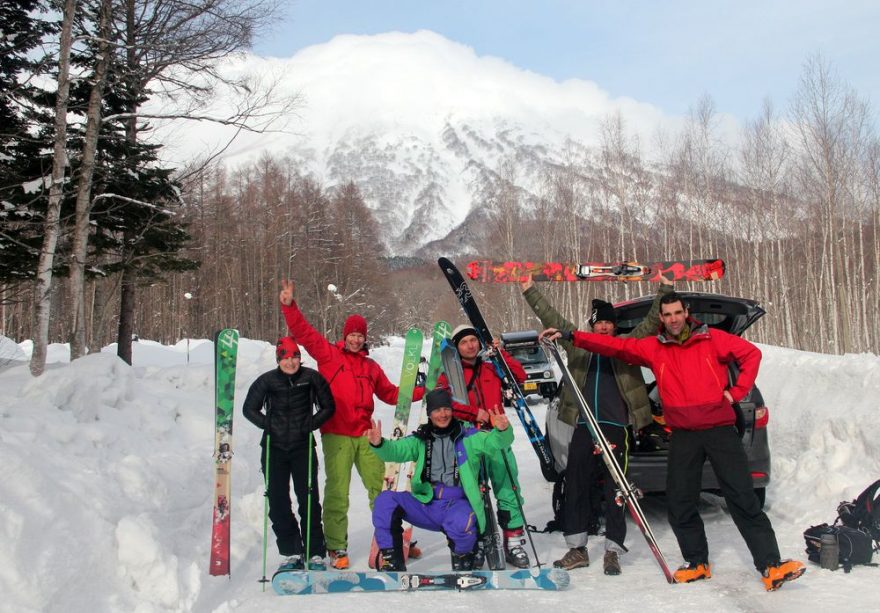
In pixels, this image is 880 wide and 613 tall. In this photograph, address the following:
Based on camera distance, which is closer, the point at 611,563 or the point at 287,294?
the point at 611,563

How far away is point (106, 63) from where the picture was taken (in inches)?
460

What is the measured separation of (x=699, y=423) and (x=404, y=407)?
9.39ft

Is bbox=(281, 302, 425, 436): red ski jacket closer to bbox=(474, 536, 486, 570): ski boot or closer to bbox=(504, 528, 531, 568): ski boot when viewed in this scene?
bbox=(474, 536, 486, 570): ski boot

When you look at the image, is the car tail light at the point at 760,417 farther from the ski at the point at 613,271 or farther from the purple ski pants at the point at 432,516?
the purple ski pants at the point at 432,516

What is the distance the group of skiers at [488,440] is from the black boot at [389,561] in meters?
0.01

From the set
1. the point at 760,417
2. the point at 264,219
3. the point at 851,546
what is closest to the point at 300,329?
the point at 760,417

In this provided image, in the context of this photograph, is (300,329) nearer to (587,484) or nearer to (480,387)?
(480,387)

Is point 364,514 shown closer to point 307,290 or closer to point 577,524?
point 577,524

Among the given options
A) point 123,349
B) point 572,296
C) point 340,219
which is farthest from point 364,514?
point 340,219

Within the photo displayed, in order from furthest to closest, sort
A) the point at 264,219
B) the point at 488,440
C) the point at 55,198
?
1. the point at 264,219
2. the point at 55,198
3. the point at 488,440

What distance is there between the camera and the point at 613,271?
27.8 ft

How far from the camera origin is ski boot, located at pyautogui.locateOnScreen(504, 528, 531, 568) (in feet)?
16.1

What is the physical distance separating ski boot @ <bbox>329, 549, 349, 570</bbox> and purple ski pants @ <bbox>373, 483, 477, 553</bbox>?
0.70 m

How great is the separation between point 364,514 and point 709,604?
12.8ft
